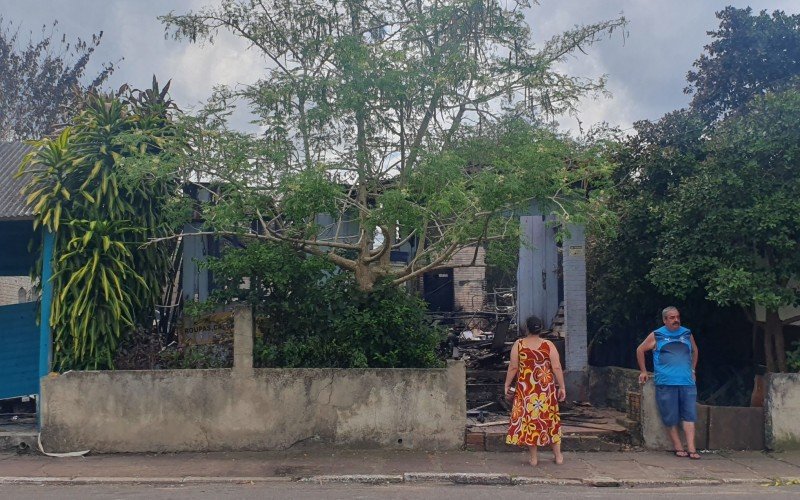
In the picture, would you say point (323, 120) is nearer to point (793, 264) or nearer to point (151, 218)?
point (151, 218)

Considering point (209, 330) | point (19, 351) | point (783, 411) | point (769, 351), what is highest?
point (209, 330)

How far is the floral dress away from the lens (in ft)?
27.1

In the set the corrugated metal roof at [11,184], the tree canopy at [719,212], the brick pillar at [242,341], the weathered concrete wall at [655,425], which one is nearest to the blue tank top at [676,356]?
the weathered concrete wall at [655,425]

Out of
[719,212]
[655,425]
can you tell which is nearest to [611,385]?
[655,425]

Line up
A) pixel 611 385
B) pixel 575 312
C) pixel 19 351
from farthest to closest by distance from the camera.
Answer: pixel 575 312
pixel 611 385
pixel 19 351

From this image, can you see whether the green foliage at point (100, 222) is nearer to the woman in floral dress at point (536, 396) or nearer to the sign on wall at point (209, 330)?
the sign on wall at point (209, 330)

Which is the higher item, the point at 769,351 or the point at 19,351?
the point at 19,351

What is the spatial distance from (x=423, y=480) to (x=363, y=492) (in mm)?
772

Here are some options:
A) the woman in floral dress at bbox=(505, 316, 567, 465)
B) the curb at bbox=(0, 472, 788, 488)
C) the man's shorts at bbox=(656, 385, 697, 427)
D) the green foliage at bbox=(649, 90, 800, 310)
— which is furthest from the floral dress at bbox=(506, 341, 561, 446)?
the green foliage at bbox=(649, 90, 800, 310)

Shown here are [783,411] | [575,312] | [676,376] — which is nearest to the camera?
[676,376]

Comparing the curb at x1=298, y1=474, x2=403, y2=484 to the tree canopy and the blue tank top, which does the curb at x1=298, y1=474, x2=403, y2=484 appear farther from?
the tree canopy

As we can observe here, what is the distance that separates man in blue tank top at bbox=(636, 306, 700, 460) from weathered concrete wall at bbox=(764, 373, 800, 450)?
1.01m

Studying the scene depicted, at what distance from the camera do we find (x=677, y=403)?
889 cm

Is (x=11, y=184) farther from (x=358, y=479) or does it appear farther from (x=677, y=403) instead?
(x=677, y=403)
